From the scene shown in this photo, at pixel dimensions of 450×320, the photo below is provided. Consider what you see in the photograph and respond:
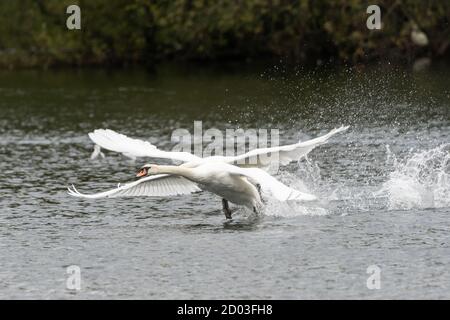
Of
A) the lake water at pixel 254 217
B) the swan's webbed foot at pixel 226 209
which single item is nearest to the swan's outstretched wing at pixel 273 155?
the swan's webbed foot at pixel 226 209

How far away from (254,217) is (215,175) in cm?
137

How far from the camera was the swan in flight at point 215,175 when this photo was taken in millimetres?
19047

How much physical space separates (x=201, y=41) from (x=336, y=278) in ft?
137

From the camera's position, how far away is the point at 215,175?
1916cm

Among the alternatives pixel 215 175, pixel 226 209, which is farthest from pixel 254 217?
pixel 215 175

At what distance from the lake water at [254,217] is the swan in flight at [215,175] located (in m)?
0.46

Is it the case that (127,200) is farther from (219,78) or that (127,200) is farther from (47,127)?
(219,78)

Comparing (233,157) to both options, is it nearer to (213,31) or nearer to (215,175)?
(215,175)

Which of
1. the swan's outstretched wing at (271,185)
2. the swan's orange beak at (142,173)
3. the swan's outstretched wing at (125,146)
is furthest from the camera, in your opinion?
the swan's outstretched wing at (125,146)

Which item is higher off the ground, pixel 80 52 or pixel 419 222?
pixel 80 52

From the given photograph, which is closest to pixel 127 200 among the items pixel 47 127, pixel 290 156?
pixel 290 156

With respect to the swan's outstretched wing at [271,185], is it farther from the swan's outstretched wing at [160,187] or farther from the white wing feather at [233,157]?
the swan's outstretched wing at [160,187]

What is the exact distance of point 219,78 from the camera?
159 ft

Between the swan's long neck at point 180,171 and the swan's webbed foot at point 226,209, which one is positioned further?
the swan's webbed foot at point 226,209
